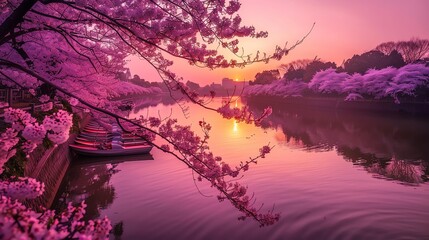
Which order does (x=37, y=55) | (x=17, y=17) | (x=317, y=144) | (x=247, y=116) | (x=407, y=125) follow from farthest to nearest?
1. (x=407, y=125)
2. (x=317, y=144)
3. (x=37, y=55)
4. (x=247, y=116)
5. (x=17, y=17)

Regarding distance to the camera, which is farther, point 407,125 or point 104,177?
point 407,125

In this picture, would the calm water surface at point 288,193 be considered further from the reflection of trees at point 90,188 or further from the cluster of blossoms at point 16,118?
the cluster of blossoms at point 16,118

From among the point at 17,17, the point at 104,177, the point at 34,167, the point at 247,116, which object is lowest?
the point at 104,177

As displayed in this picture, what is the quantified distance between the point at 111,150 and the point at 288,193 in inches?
444

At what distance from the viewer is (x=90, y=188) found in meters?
15.3

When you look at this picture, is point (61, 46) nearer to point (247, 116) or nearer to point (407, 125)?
point (247, 116)

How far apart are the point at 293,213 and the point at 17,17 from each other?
9.83 m

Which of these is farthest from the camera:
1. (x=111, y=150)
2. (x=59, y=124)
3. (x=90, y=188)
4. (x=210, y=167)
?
(x=111, y=150)

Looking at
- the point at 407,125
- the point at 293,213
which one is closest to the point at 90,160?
the point at 293,213

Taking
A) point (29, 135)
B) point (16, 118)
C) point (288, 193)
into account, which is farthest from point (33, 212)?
point (288, 193)

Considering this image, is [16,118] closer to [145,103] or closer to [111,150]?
[111,150]

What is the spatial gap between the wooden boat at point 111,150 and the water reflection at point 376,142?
27.7 feet

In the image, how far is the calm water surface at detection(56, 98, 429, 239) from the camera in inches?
406

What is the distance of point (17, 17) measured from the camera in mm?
4484
